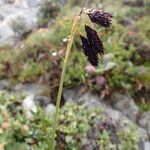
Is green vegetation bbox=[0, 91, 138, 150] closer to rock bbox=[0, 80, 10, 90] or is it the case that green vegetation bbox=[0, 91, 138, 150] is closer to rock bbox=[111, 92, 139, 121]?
rock bbox=[111, 92, 139, 121]

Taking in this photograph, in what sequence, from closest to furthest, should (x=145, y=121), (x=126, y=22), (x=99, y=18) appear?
(x=99, y=18) < (x=145, y=121) < (x=126, y=22)

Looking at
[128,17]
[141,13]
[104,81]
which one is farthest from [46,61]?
[141,13]

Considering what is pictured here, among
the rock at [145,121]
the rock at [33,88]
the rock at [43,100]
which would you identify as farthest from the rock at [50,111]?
the rock at [145,121]

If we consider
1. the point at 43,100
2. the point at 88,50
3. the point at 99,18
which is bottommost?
the point at 43,100

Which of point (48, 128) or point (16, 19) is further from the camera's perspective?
point (16, 19)

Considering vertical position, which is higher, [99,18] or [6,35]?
[99,18]

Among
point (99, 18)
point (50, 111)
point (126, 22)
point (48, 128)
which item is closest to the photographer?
point (99, 18)

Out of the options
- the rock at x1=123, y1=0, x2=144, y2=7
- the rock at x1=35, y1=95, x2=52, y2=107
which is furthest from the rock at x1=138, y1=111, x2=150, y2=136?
the rock at x1=123, y1=0, x2=144, y2=7

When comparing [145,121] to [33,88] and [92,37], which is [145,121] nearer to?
[33,88]

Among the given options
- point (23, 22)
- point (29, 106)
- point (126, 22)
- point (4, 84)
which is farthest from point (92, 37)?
point (23, 22)
